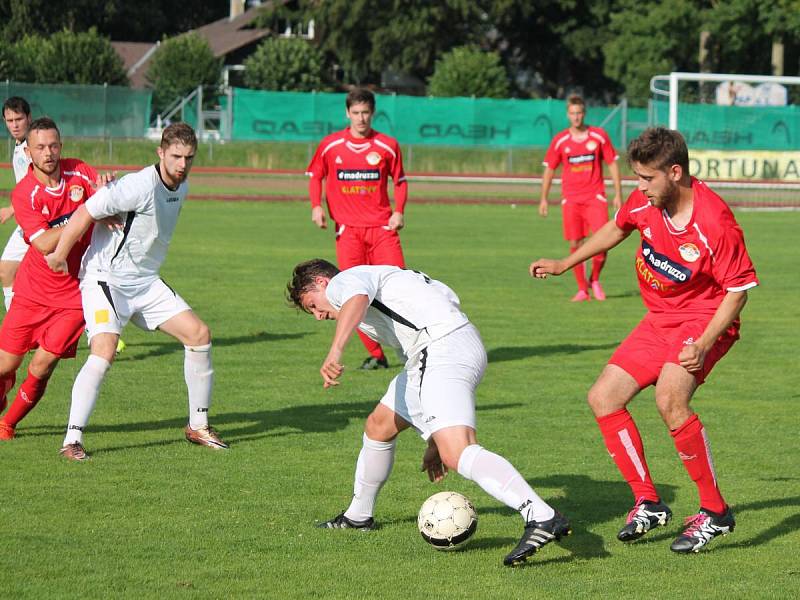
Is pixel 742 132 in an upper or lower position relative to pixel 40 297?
upper

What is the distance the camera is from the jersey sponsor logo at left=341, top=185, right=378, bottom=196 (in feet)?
39.7

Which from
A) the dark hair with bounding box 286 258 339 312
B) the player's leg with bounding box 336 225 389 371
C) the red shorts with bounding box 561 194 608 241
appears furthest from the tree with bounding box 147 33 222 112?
the dark hair with bounding box 286 258 339 312

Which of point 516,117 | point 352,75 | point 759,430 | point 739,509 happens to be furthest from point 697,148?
point 352,75

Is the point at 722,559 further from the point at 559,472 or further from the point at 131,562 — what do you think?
the point at 131,562

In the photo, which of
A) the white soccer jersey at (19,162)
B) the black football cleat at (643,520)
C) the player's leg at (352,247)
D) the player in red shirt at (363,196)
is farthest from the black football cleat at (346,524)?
the white soccer jersey at (19,162)

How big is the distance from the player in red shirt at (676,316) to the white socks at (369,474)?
1.07 meters

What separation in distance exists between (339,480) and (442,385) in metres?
1.90

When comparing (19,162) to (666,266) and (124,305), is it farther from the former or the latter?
(666,266)

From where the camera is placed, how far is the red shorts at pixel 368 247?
11930mm

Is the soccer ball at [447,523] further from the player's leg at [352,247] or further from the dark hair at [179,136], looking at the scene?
the player's leg at [352,247]

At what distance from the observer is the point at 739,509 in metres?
7.14

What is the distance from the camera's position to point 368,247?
1206 centimetres

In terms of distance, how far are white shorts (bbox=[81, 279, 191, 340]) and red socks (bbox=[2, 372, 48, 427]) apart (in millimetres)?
569

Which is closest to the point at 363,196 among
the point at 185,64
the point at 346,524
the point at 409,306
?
the point at 346,524
